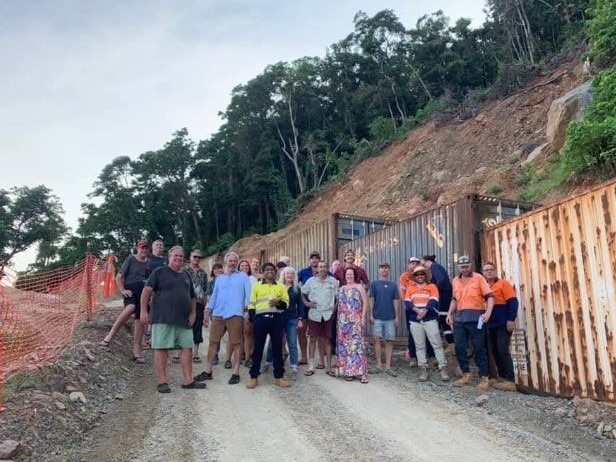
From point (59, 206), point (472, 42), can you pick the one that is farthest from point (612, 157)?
point (59, 206)

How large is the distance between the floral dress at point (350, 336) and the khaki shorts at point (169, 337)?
1841 millimetres

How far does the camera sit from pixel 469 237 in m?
6.99

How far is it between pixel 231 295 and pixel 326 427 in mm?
2283

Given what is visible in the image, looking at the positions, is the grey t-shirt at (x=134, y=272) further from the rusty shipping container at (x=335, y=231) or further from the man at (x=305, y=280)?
the rusty shipping container at (x=335, y=231)

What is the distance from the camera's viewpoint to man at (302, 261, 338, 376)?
21.2 feet

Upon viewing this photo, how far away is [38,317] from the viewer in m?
7.56

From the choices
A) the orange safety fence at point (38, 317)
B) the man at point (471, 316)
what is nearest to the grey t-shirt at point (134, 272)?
the orange safety fence at point (38, 317)

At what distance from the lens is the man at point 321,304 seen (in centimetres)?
646

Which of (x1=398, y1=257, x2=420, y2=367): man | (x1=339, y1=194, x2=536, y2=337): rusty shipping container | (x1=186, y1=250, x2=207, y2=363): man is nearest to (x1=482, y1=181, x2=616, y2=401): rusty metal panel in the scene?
(x1=339, y1=194, x2=536, y2=337): rusty shipping container

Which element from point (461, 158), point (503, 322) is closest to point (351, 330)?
point (503, 322)

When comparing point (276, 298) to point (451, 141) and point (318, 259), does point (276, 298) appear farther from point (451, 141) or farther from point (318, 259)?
point (451, 141)

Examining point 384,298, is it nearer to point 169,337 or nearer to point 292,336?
point 292,336

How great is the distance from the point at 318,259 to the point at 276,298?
1.10m

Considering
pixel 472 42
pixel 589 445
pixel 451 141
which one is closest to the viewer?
pixel 589 445
